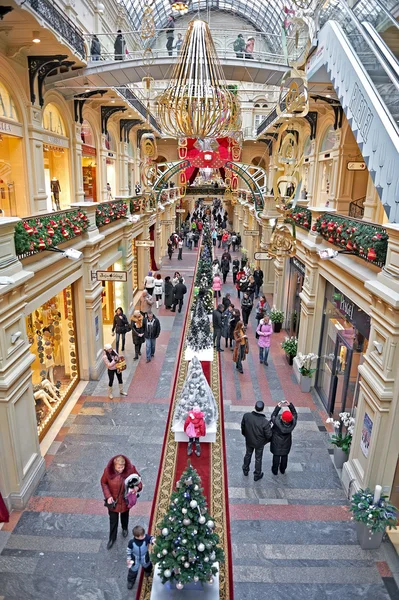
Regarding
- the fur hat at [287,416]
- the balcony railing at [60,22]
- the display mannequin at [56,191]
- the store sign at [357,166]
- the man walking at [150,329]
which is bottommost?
the man walking at [150,329]

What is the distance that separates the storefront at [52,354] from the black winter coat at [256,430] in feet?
13.5

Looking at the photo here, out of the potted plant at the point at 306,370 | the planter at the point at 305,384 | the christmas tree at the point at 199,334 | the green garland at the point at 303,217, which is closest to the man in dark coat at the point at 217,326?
the christmas tree at the point at 199,334

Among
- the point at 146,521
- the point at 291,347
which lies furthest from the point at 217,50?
the point at 146,521

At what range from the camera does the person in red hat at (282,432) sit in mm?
7242

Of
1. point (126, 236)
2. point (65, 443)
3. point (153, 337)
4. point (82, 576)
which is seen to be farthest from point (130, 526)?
point (126, 236)

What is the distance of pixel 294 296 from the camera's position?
14609mm

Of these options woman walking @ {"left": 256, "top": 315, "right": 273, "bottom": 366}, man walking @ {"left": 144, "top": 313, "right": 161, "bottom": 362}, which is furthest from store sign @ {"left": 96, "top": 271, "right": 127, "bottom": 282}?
woman walking @ {"left": 256, "top": 315, "right": 273, "bottom": 366}

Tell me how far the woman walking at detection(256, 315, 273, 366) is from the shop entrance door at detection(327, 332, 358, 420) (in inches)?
98.5

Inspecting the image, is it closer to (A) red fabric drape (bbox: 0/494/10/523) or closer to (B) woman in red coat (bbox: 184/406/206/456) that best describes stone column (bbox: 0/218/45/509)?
(A) red fabric drape (bbox: 0/494/10/523)

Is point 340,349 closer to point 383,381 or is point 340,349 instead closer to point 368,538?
point 383,381

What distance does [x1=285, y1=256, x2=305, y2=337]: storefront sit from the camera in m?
13.5

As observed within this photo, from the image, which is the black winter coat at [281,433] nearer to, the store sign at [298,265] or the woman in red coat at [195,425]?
the woman in red coat at [195,425]

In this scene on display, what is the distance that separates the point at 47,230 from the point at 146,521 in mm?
5141

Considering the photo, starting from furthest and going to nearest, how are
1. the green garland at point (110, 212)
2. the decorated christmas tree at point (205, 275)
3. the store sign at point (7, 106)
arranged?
Answer: the decorated christmas tree at point (205, 275) < the green garland at point (110, 212) < the store sign at point (7, 106)
